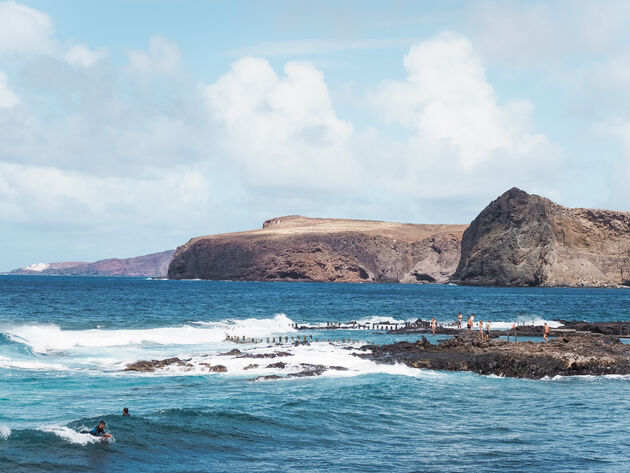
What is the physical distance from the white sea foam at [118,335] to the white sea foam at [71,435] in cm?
2641

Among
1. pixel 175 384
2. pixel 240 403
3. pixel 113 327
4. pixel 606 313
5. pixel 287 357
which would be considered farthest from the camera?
pixel 606 313

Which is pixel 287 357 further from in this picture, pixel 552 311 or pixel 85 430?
pixel 552 311

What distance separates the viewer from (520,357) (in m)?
39.0

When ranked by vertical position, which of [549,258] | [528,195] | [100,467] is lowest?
[100,467]

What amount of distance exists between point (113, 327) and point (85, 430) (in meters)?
45.5

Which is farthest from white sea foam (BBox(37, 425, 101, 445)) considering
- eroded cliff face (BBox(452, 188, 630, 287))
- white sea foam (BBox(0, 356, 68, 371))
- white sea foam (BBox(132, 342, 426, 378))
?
eroded cliff face (BBox(452, 188, 630, 287))

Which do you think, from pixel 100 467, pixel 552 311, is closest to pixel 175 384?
pixel 100 467

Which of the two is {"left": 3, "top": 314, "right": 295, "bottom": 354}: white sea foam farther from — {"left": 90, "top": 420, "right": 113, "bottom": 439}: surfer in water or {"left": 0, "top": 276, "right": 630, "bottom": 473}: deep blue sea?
{"left": 90, "top": 420, "right": 113, "bottom": 439}: surfer in water

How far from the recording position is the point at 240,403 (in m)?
30.0

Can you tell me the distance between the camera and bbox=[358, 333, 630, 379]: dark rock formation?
38281 mm

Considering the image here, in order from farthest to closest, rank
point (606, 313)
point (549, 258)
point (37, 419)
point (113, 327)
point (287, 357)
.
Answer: point (549, 258), point (606, 313), point (113, 327), point (287, 357), point (37, 419)

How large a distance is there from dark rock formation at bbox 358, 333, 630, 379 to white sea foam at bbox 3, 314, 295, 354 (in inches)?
845

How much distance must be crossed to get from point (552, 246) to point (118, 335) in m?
148

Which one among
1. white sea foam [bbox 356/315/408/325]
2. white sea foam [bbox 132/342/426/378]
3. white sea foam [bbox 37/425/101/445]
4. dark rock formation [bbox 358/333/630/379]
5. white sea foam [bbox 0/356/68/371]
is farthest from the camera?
white sea foam [bbox 356/315/408/325]
